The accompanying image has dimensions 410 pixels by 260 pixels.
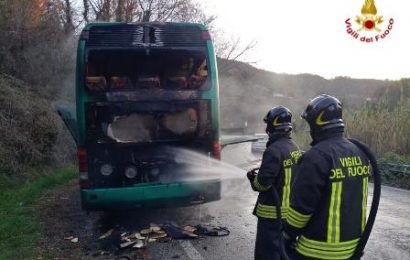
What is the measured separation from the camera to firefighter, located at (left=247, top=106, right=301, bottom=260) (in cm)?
415

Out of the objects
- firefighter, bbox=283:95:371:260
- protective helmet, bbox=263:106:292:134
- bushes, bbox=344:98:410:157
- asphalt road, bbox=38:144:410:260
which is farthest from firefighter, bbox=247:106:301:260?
bushes, bbox=344:98:410:157

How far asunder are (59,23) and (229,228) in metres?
15.3

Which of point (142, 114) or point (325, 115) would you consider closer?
point (325, 115)

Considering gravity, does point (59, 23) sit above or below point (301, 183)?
above

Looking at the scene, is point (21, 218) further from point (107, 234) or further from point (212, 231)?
point (212, 231)

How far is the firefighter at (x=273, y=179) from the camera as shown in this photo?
415 centimetres

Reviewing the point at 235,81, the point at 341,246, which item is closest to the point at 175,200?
the point at 341,246

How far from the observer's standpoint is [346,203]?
2.95m

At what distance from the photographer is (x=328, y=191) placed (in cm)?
291

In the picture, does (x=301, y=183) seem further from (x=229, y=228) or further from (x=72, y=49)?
(x=72, y=49)

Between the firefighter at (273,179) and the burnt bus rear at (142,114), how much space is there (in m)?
2.96

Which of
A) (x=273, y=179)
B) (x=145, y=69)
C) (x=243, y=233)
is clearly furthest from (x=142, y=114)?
(x=273, y=179)

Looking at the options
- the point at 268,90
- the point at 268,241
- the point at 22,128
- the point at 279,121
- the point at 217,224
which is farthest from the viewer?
the point at 268,90

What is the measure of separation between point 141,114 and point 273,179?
4140mm
